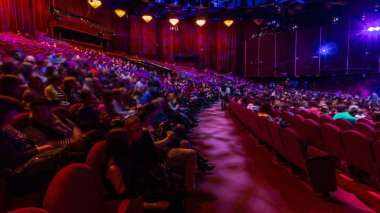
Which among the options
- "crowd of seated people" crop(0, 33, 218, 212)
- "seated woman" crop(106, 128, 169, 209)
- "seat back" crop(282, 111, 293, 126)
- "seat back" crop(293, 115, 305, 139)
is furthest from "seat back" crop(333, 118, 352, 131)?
"seated woman" crop(106, 128, 169, 209)

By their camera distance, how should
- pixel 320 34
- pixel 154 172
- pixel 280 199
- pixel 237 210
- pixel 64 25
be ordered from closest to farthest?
pixel 154 172 → pixel 237 210 → pixel 280 199 → pixel 64 25 → pixel 320 34

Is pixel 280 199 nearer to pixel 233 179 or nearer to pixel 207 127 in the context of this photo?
pixel 233 179

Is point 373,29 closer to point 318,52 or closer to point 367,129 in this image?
point 318,52

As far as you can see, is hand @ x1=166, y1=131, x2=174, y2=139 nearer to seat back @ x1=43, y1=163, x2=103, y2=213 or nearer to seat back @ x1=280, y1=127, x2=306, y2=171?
seat back @ x1=280, y1=127, x2=306, y2=171

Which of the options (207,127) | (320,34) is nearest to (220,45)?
(320,34)

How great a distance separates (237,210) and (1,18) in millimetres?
11643

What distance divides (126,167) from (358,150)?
229 centimetres

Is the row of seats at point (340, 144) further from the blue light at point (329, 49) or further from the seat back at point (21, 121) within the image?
the blue light at point (329, 49)

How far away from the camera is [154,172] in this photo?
2236mm

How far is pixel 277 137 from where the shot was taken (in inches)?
135

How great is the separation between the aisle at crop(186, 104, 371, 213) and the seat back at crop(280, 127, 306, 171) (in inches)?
9.0

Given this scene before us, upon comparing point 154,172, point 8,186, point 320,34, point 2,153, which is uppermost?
point 320,34

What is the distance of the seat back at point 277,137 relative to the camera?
333cm

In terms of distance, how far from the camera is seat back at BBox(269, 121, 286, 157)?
131 inches
